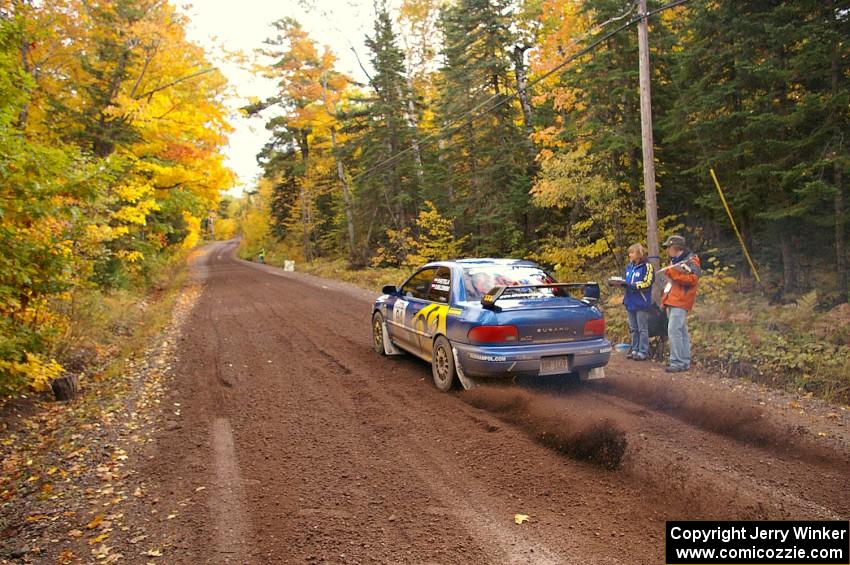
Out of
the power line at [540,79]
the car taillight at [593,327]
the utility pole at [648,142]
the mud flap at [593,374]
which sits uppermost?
the power line at [540,79]

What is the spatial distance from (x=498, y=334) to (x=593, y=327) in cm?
123

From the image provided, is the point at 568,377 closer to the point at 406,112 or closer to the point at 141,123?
the point at 141,123

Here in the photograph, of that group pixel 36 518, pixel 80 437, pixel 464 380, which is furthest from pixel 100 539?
pixel 464 380

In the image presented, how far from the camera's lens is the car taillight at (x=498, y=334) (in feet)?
17.9

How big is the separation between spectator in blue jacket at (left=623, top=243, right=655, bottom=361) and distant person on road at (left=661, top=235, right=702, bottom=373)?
0.42 metres

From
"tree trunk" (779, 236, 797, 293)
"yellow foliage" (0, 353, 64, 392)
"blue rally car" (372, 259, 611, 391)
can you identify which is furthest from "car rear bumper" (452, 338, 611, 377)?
"tree trunk" (779, 236, 797, 293)

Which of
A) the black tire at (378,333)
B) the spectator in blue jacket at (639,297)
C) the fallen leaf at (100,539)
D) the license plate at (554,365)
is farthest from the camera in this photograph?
the black tire at (378,333)

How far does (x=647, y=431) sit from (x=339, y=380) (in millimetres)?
4024

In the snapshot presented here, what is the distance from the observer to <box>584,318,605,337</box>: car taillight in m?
5.79

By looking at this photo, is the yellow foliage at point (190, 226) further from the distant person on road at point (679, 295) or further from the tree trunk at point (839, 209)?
the tree trunk at point (839, 209)

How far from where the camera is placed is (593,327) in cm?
582

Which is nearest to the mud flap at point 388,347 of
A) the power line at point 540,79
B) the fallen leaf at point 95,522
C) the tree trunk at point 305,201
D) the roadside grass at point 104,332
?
the roadside grass at point 104,332

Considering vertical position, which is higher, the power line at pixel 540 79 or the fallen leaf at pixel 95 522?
the power line at pixel 540 79

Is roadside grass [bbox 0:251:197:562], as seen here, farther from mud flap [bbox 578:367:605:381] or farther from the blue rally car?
mud flap [bbox 578:367:605:381]
